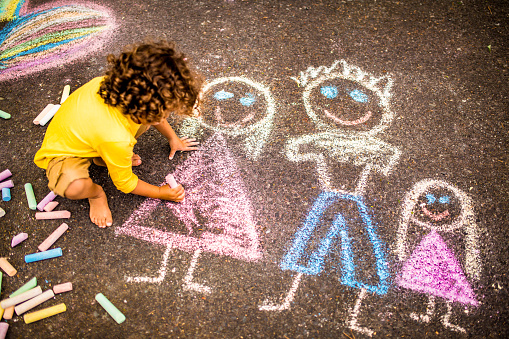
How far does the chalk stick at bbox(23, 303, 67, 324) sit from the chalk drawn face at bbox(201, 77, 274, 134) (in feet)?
5.40

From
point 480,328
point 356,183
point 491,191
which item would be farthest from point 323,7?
point 480,328

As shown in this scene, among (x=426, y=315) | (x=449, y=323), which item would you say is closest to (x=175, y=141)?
(x=426, y=315)

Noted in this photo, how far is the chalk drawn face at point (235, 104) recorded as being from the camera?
279 cm

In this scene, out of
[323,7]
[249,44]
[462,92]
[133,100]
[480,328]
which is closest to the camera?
[133,100]

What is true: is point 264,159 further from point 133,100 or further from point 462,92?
point 462,92

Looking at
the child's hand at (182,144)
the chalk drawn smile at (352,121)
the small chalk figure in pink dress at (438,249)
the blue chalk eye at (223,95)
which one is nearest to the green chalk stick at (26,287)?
the child's hand at (182,144)

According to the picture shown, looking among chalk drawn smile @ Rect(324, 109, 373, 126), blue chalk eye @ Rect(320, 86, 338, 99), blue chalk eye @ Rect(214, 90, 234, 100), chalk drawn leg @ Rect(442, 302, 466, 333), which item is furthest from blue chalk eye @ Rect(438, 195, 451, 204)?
blue chalk eye @ Rect(214, 90, 234, 100)

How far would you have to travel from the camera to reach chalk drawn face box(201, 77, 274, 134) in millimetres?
2795

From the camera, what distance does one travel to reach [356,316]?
2.05m

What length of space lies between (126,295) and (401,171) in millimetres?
2125

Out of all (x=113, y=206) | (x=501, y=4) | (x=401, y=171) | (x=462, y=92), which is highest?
(x=501, y=4)

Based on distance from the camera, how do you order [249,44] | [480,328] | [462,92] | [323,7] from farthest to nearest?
[323,7], [249,44], [462,92], [480,328]

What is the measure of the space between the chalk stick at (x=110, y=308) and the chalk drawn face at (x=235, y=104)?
1479 mm

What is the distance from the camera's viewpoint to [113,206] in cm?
244
